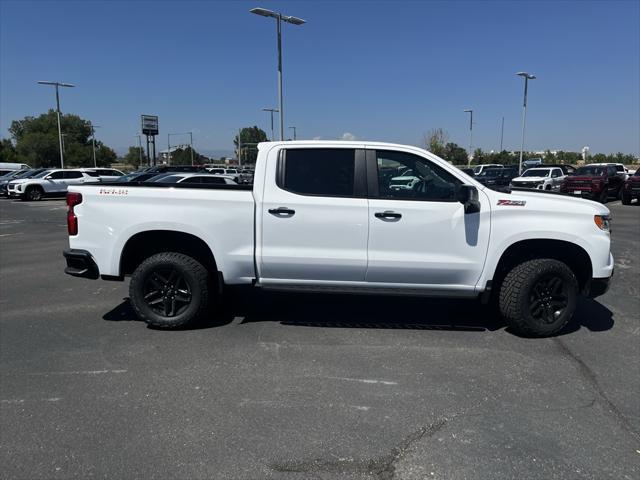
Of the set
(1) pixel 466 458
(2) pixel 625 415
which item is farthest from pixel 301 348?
(2) pixel 625 415

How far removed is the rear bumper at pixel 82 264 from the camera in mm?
5082

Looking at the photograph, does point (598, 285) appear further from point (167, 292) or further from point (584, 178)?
point (584, 178)

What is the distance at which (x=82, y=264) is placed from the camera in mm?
5129

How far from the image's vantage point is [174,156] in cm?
12075

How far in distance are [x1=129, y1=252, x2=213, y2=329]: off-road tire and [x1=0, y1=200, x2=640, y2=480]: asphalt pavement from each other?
0.16 m

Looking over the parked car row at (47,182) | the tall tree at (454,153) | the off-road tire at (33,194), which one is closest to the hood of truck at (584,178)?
the parked car row at (47,182)

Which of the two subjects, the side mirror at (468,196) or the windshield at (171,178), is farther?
the windshield at (171,178)

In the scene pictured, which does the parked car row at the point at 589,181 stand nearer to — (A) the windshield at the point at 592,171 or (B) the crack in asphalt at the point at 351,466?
(A) the windshield at the point at 592,171

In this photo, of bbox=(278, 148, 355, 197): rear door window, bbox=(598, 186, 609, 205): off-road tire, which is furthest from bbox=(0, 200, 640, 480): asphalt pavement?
bbox=(598, 186, 609, 205): off-road tire

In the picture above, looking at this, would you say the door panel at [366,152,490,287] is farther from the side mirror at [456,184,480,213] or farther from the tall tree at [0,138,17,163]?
the tall tree at [0,138,17,163]

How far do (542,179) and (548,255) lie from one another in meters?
22.0

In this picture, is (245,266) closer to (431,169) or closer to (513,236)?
(431,169)

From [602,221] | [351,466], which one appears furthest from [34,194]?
[351,466]

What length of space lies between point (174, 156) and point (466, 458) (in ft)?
411
